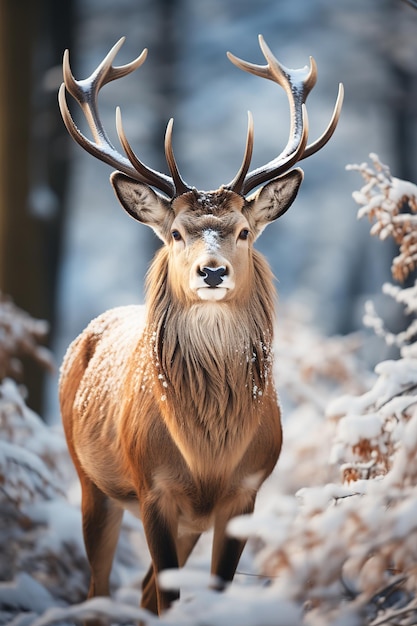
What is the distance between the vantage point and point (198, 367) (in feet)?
12.7

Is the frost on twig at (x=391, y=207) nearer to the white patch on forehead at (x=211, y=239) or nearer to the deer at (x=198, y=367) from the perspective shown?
the deer at (x=198, y=367)

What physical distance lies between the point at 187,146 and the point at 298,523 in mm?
13902

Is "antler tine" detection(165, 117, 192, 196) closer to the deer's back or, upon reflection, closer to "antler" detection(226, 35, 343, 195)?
"antler" detection(226, 35, 343, 195)

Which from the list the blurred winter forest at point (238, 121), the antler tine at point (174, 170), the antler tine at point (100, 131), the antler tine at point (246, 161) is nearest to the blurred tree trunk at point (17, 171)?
the blurred winter forest at point (238, 121)

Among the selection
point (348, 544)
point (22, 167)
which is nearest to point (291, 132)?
point (348, 544)

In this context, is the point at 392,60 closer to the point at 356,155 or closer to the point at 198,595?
the point at 356,155

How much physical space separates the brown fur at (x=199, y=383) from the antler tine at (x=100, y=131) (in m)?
0.11

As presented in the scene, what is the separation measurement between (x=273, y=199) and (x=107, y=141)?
36.1 inches

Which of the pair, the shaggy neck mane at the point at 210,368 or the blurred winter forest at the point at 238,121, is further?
the blurred winter forest at the point at 238,121

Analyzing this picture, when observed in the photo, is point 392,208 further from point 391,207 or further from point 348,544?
point 348,544

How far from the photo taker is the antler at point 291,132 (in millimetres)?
4066

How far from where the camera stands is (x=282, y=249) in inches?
692

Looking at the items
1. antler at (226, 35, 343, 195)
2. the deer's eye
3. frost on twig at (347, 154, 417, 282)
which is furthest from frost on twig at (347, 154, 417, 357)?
the deer's eye

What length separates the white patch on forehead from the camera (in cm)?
372
